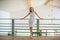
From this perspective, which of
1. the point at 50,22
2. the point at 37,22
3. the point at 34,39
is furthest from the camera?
the point at 50,22

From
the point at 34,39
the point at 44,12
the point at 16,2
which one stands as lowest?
Result: the point at 34,39

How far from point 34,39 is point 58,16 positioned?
1036mm

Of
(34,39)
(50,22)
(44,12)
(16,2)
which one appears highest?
(16,2)

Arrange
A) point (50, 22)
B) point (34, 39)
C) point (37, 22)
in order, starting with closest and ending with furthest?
point (34, 39) → point (37, 22) → point (50, 22)

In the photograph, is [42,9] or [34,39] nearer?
[34,39]

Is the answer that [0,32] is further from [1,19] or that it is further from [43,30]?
[43,30]

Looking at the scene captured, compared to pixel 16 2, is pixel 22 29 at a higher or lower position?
lower

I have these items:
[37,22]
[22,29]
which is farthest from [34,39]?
[22,29]

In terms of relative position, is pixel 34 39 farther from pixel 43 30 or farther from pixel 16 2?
pixel 16 2

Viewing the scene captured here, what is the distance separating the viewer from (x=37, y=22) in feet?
10.8

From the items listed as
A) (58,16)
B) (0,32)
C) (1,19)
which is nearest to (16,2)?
(1,19)

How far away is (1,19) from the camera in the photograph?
346 centimetres

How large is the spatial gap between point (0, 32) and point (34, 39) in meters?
1.10

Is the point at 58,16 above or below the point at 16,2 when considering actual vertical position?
below
